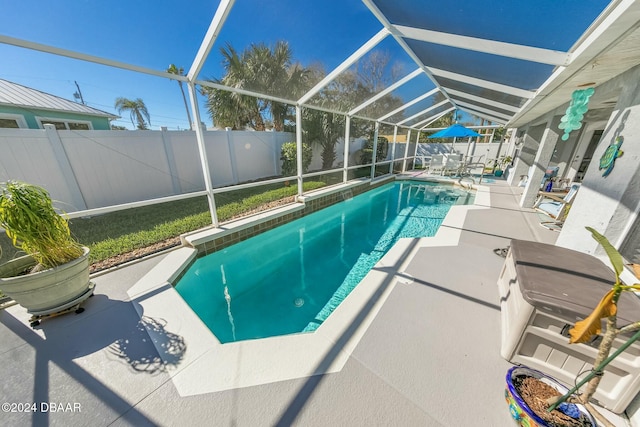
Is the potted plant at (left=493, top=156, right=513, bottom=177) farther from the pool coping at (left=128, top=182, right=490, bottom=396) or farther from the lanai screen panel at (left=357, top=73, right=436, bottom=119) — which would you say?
the pool coping at (left=128, top=182, right=490, bottom=396)

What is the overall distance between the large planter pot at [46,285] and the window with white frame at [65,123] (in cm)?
813

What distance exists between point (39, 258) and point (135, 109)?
28.9 metres

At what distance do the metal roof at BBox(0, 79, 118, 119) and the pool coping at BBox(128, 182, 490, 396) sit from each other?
331 inches

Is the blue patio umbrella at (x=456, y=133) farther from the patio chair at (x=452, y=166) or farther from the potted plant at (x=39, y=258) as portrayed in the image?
the potted plant at (x=39, y=258)

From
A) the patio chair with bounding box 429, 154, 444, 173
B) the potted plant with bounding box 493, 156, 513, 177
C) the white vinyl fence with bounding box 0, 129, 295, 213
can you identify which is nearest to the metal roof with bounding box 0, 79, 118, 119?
the white vinyl fence with bounding box 0, 129, 295, 213

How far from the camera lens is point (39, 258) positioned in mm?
2043

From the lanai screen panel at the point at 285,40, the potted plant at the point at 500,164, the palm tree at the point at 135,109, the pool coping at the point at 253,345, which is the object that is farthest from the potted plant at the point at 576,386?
the palm tree at the point at 135,109

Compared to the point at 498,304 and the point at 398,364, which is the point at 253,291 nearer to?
the point at 398,364

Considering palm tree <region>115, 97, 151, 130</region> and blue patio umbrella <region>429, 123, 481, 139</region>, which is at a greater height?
palm tree <region>115, 97, 151, 130</region>

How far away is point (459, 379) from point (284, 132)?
937cm

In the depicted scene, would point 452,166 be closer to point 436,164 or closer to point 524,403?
point 436,164

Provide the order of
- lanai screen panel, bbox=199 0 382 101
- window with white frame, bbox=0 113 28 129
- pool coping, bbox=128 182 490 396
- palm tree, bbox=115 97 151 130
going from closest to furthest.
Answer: pool coping, bbox=128 182 490 396 → lanai screen panel, bbox=199 0 382 101 → window with white frame, bbox=0 113 28 129 → palm tree, bbox=115 97 151 130

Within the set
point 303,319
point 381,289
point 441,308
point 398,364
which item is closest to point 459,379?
point 398,364

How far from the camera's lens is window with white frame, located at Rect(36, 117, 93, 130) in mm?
6807
